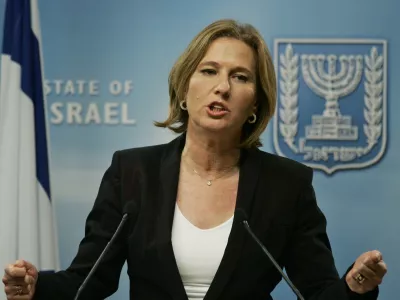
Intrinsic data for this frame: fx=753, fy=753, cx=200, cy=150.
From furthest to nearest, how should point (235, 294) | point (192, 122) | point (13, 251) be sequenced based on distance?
1. point (13, 251)
2. point (192, 122)
3. point (235, 294)

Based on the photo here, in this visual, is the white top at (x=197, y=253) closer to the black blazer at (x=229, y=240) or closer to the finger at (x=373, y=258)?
the black blazer at (x=229, y=240)

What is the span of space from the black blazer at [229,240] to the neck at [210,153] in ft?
0.16

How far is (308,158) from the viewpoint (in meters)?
3.31

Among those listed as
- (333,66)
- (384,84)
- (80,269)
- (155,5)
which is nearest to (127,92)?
(155,5)

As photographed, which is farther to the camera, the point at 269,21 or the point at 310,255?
the point at 269,21

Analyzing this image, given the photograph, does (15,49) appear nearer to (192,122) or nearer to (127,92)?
(127,92)

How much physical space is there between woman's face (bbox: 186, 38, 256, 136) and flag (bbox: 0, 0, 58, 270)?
125 centimetres


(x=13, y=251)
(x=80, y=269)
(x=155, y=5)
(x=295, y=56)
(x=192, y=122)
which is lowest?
(x=13, y=251)

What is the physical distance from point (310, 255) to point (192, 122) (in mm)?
479

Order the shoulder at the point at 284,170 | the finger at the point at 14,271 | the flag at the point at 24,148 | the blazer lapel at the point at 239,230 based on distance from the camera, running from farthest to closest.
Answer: the flag at the point at 24,148, the shoulder at the point at 284,170, the blazer lapel at the point at 239,230, the finger at the point at 14,271

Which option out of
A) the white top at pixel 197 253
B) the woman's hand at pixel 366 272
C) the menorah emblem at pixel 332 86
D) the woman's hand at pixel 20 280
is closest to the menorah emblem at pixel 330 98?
the menorah emblem at pixel 332 86

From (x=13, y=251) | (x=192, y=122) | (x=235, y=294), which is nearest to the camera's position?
(x=235, y=294)

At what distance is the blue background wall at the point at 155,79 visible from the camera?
329 cm

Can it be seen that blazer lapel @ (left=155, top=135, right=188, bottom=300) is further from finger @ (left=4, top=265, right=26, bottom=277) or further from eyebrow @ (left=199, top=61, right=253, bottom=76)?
finger @ (left=4, top=265, right=26, bottom=277)
